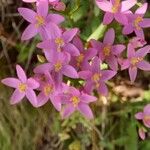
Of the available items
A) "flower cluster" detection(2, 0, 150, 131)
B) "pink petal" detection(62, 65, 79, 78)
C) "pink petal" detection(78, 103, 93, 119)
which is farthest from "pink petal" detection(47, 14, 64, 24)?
"pink petal" detection(78, 103, 93, 119)

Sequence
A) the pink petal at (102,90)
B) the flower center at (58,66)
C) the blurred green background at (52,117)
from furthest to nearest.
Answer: the blurred green background at (52,117)
the pink petal at (102,90)
the flower center at (58,66)

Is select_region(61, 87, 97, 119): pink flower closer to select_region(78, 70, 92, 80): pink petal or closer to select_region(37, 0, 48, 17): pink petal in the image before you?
select_region(78, 70, 92, 80): pink petal

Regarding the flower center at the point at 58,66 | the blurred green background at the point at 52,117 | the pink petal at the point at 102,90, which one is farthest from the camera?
the blurred green background at the point at 52,117

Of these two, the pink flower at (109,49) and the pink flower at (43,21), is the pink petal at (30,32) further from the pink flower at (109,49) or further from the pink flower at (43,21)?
the pink flower at (109,49)

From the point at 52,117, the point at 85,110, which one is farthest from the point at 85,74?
the point at 52,117

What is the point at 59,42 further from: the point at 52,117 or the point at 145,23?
the point at 52,117

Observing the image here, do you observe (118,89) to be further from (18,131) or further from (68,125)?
(18,131)

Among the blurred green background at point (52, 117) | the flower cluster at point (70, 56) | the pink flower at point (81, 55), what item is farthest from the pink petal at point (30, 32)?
the blurred green background at point (52, 117)
